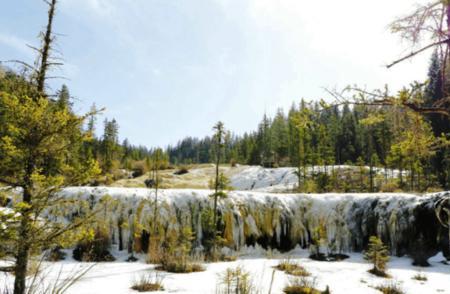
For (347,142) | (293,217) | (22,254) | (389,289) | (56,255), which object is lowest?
(56,255)

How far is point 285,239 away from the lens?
1429 centimetres

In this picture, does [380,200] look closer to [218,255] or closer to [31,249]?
[218,255]

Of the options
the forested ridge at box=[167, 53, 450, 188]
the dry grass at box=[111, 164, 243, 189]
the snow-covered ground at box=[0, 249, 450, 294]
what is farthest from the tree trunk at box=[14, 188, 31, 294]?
the dry grass at box=[111, 164, 243, 189]

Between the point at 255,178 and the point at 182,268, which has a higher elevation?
the point at 255,178

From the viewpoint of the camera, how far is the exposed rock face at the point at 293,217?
12820 mm

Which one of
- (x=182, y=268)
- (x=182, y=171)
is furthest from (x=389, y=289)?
(x=182, y=171)

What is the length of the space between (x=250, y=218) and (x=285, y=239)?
72.0 inches

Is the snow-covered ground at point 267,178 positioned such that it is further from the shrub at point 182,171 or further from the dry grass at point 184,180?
the shrub at point 182,171

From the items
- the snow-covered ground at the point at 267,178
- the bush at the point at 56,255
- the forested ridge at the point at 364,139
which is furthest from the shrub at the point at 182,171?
the bush at the point at 56,255

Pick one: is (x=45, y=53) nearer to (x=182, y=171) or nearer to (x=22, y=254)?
(x=22, y=254)

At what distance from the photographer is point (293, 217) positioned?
14781mm

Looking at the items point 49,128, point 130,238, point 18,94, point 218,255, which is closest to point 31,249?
point 49,128

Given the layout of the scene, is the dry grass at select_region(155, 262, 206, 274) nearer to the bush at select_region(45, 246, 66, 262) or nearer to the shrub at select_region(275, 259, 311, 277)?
the shrub at select_region(275, 259, 311, 277)

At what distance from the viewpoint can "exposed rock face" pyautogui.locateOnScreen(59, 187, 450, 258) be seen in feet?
42.1
